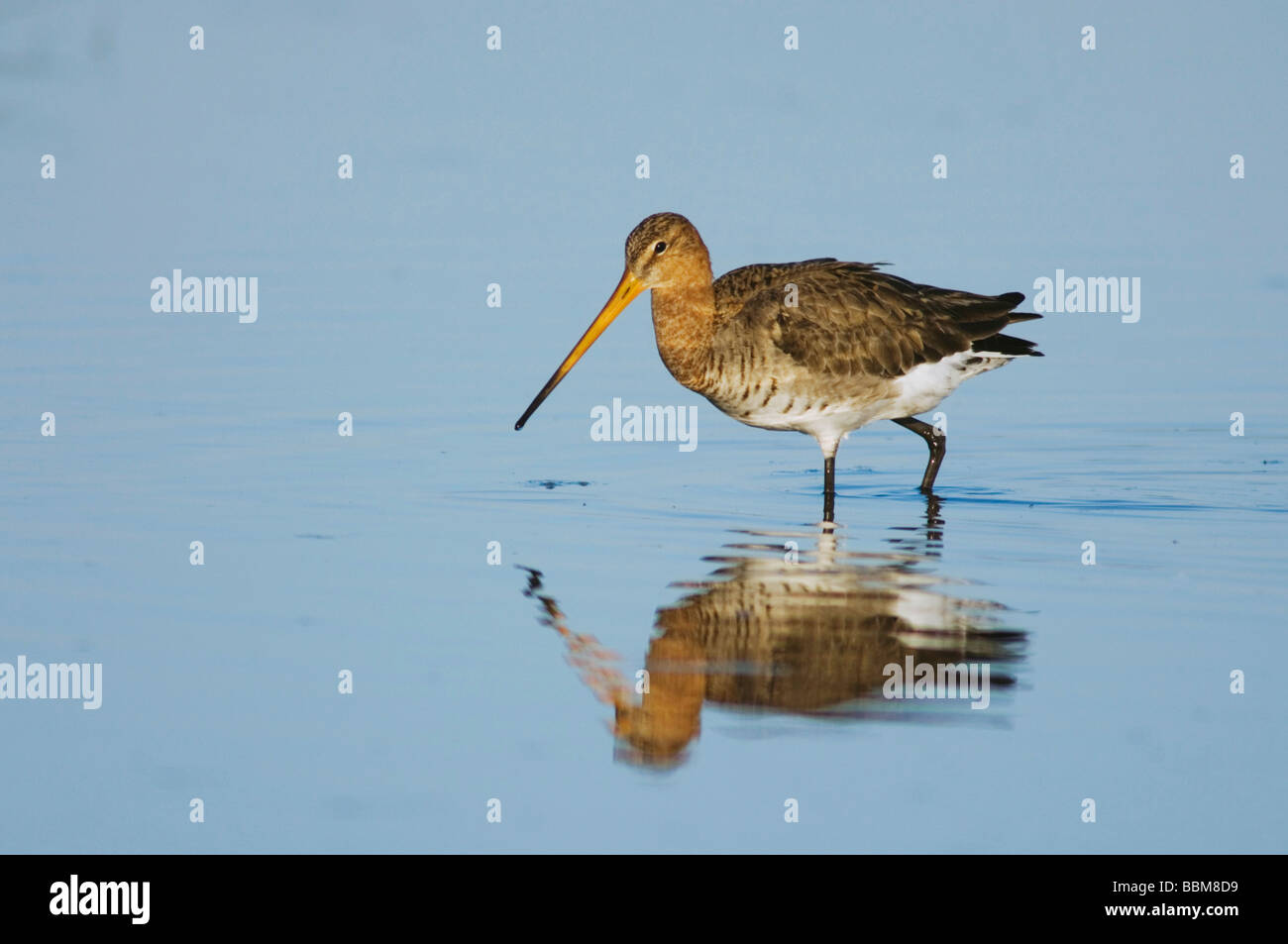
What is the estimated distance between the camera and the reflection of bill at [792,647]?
7.40m

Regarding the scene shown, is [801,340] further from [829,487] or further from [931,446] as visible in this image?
[931,446]

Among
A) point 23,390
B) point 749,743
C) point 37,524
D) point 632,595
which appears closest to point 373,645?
point 632,595

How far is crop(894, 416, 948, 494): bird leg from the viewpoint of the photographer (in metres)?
11.6

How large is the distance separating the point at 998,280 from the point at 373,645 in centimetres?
849

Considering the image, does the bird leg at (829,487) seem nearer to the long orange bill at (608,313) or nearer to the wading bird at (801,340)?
the wading bird at (801,340)

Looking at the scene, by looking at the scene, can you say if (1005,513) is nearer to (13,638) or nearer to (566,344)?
(566,344)

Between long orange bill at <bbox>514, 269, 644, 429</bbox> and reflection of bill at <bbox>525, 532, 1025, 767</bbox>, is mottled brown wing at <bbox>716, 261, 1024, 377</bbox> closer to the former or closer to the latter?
long orange bill at <bbox>514, 269, 644, 429</bbox>

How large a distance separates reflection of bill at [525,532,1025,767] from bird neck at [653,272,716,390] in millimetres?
1887

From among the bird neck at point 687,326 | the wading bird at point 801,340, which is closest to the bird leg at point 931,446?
the wading bird at point 801,340

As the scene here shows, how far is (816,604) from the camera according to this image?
28.4 feet

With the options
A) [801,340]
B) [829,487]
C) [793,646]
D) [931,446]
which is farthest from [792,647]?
[931,446]

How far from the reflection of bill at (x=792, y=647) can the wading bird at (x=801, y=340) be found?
180cm

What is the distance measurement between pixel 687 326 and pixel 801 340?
646 millimetres

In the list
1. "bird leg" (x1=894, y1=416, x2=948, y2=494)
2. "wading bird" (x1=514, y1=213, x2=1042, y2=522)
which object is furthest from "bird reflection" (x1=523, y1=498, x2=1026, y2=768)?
"bird leg" (x1=894, y1=416, x2=948, y2=494)
